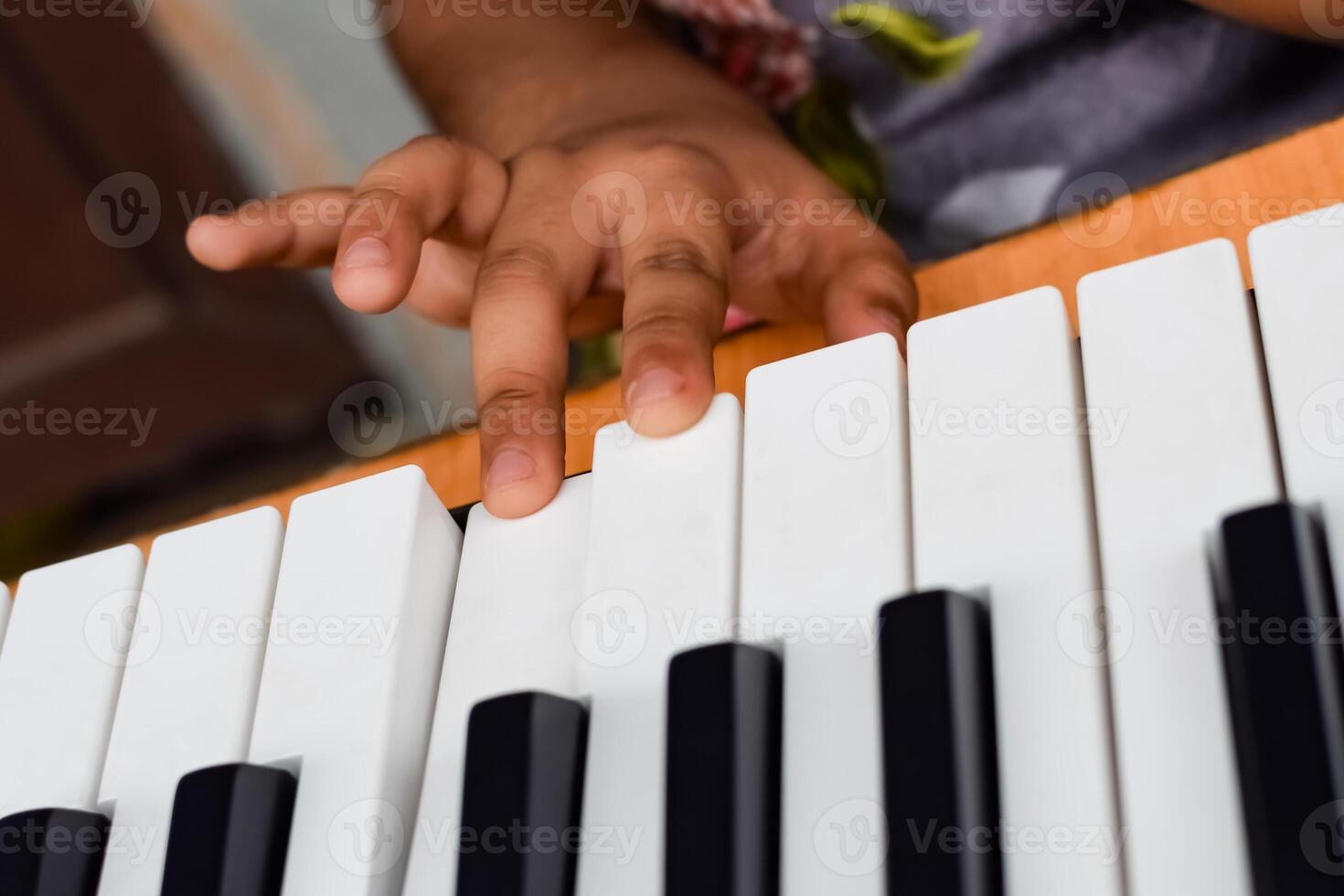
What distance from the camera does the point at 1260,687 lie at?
0.84 ft

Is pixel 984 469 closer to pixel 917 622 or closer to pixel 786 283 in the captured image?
pixel 917 622

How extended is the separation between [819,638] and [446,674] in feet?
0.43

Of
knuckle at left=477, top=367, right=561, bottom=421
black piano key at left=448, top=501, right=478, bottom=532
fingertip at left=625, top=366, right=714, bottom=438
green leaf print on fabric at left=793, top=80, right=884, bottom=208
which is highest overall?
green leaf print on fabric at left=793, top=80, right=884, bottom=208

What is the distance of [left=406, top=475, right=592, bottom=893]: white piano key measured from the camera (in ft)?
1.17

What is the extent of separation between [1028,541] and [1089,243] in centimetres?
24

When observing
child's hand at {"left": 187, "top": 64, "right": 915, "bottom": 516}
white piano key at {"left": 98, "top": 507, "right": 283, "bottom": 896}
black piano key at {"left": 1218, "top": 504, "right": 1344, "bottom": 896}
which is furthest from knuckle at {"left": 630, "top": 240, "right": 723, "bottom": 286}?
black piano key at {"left": 1218, "top": 504, "right": 1344, "bottom": 896}

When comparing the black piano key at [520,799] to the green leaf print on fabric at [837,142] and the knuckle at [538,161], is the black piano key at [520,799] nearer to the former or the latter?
the knuckle at [538,161]

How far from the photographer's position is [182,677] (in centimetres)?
42

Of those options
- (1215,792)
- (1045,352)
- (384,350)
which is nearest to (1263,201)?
(1045,352)

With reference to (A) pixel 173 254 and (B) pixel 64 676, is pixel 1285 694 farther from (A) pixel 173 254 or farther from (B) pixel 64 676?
(A) pixel 173 254

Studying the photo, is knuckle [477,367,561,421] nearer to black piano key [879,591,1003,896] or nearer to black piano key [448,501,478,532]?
black piano key [448,501,478,532]

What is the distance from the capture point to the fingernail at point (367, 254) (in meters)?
0.54

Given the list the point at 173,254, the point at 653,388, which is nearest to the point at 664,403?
the point at 653,388

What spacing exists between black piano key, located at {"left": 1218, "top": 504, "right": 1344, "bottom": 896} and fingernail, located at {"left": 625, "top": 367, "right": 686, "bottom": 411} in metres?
0.19
